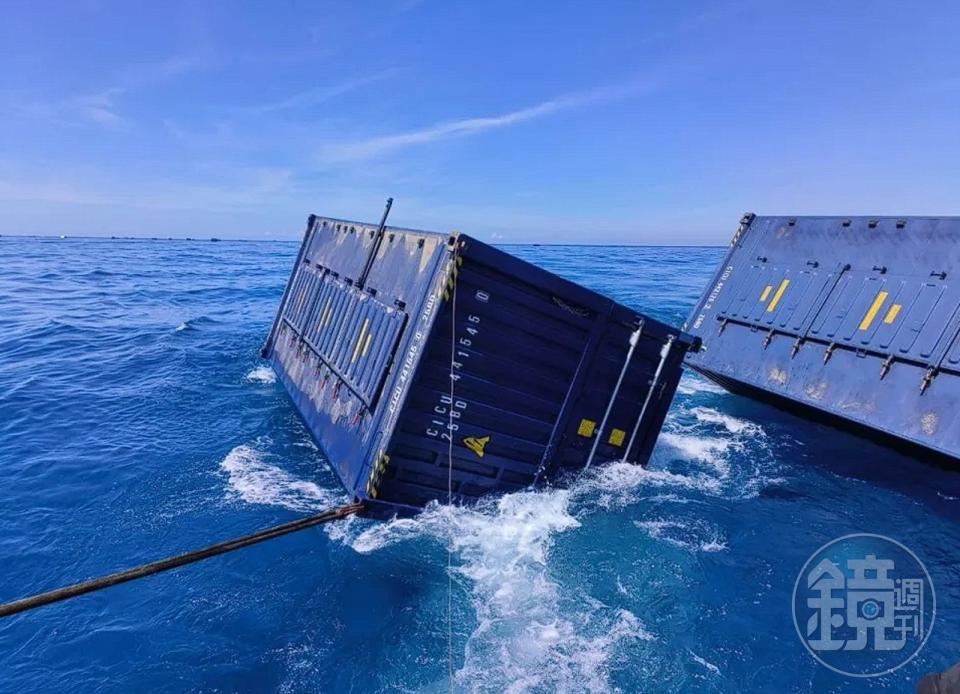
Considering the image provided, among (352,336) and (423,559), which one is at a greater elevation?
(352,336)

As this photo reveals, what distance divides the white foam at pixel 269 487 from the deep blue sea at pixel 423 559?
5cm

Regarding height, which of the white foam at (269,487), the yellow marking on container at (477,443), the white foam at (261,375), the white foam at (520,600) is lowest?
the white foam at (269,487)

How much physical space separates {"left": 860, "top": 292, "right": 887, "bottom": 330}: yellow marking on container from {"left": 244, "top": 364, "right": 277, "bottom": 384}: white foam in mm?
16809

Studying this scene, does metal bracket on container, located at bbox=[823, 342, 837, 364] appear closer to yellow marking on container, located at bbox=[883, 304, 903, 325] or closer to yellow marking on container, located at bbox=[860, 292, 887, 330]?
yellow marking on container, located at bbox=[860, 292, 887, 330]

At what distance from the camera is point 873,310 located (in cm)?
1242

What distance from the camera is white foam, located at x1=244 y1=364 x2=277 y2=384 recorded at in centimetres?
1592

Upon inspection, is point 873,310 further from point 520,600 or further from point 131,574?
point 131,574

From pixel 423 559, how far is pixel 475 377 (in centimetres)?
299

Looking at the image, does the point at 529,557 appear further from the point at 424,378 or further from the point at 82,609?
the point at 82,609

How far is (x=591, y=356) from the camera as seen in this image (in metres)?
8.97

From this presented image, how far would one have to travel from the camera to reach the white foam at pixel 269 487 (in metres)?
9.23

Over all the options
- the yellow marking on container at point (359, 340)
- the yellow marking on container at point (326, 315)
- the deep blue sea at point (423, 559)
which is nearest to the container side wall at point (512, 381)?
the deep blue sea at point (423, 559)

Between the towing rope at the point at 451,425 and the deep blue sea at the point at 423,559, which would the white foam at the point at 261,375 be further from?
the towing rope at the point at 451,425

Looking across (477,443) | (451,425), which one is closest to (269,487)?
(451,425)
